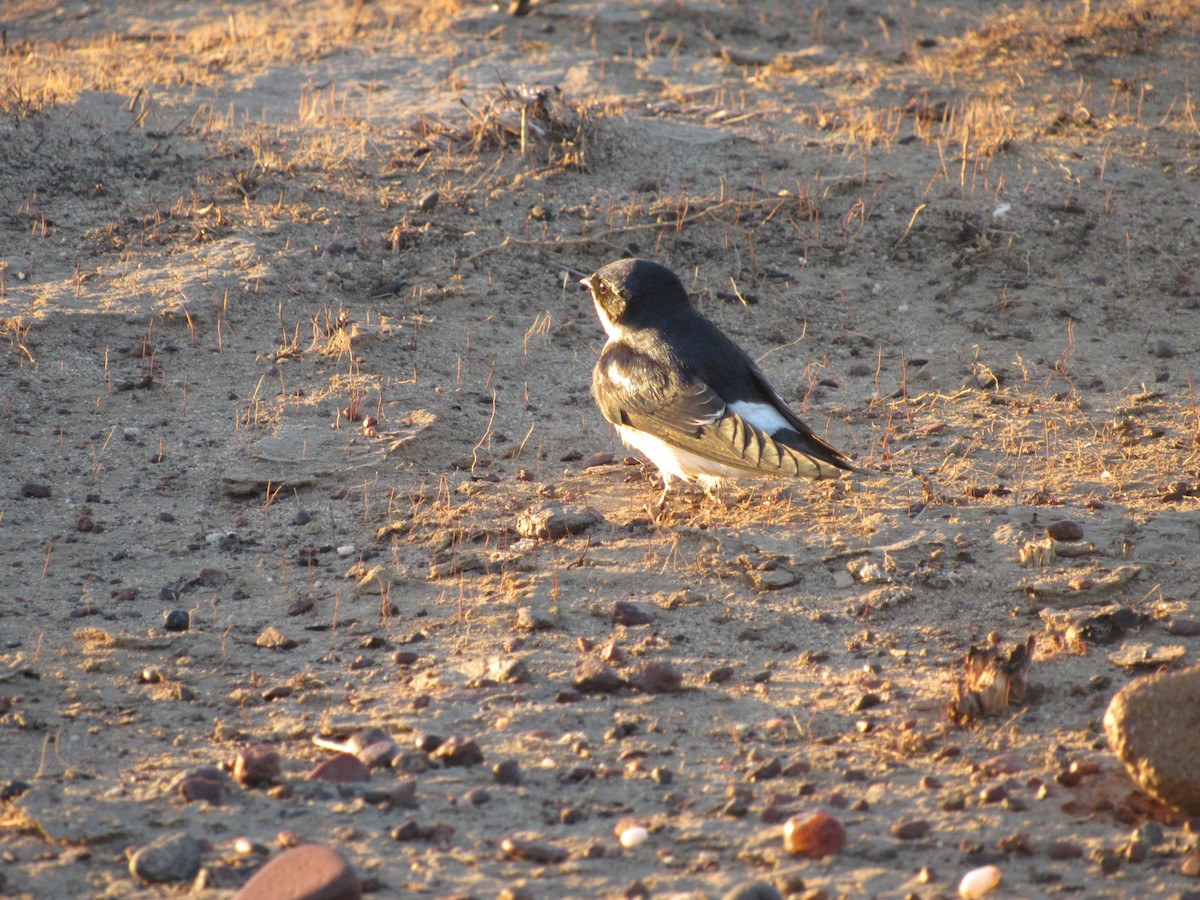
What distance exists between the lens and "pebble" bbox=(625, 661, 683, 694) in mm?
4191

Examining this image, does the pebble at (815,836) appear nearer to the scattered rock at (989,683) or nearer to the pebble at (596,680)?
the scattered rock at (989,683)

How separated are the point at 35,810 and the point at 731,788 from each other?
1.92 meters

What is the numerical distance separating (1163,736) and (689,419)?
2.57m

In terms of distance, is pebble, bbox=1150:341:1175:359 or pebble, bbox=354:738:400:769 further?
pebble, bbox=1150:341:1175:359

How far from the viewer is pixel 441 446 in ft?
20.3

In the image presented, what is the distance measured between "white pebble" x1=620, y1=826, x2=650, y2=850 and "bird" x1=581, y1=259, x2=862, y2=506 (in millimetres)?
1980

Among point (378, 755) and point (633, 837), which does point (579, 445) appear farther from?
point (633, 837)

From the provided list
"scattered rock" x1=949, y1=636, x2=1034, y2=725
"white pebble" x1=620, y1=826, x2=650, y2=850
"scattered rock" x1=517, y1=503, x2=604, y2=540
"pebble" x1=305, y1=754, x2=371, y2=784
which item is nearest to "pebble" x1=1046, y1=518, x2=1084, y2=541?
"scattered rock" x1=949, y1=636, x2=1034, y2=725

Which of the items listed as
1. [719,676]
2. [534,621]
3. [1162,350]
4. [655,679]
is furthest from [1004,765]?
[1162,350]

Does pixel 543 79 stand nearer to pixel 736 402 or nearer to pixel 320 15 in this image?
pixel 320 15

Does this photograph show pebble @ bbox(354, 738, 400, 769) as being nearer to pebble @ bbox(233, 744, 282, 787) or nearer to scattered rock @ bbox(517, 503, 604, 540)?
pebble @ bbox(233, 744, 282, 787)

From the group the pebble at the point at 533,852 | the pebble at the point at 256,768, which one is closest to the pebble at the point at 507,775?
the pebble at the point at 533,852

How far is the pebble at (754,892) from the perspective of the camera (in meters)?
3.12

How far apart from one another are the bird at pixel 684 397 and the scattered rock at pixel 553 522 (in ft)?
1.50
